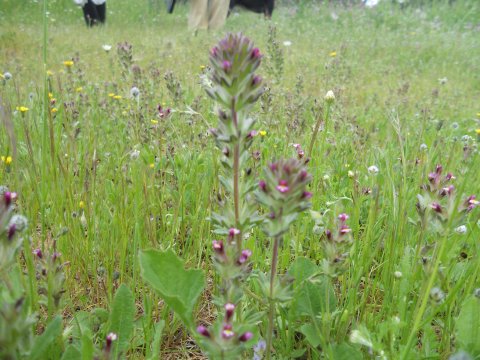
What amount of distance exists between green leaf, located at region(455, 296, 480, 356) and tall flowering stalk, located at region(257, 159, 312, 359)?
1.97ft

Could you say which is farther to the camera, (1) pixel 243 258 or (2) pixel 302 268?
(2) pixel 302 268

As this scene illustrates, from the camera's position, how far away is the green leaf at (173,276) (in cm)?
121

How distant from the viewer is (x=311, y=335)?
4.43 feet

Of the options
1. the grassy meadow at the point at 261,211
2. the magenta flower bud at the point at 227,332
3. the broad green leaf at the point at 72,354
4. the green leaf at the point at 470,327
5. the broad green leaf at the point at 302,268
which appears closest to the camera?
the magenta flower bud at the point at 227,332

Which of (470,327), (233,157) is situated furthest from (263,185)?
(470,327)

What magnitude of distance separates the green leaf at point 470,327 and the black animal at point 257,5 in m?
11.5

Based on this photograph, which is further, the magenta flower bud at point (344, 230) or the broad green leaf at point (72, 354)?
the magenta flower bud at point (344, 230)

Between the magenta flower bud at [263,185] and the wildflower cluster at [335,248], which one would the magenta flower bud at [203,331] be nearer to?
the magenta flower bud at [263,185]

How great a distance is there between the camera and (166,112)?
96.0 inches

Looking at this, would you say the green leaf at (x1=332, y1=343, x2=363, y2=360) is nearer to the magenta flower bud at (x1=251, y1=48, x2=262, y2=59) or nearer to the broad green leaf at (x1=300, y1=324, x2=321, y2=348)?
the broad green leaf at (x1=300, y1=324, x2=321, y2=348)

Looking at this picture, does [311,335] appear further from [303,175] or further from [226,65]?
[226,65]

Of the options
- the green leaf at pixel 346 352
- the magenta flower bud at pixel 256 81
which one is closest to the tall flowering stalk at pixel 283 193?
the magenta flower bud at pixel 256 81

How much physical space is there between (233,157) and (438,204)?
66cm

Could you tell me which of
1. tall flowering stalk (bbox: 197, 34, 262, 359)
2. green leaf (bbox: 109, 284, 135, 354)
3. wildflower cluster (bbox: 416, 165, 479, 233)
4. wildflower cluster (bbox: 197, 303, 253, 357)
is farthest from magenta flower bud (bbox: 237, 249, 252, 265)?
wildflower cluster (bbox: 416, 165, 479, 233)
